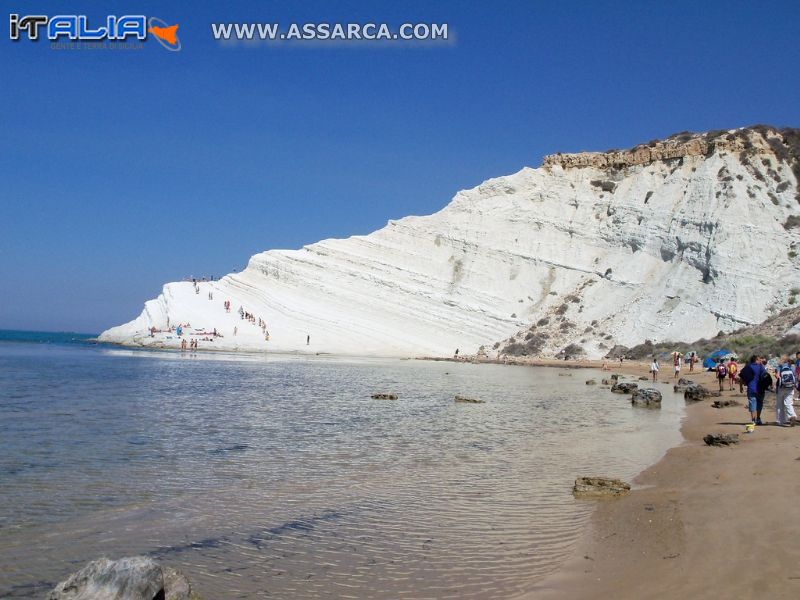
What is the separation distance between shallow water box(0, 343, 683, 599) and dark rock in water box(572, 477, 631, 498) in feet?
0.63

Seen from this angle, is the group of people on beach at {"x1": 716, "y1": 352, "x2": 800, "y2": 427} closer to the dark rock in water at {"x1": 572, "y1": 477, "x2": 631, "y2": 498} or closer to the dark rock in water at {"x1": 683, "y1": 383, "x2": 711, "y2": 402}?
the dark rock in water at {"x1": 572, "y1": 477, "x2": 631, "y2": 498}

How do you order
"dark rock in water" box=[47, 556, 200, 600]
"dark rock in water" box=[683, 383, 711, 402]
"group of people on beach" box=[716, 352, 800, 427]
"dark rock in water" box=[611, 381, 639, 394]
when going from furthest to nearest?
"dark rock in water" box=[611, 381, 639, 394] < "dark rock in water" box=[683, 383, 711, 402] < "group of people on beach" box=[716, 352, 800, 427] < "dark rock in water" box=[47, 556, 200, 600]

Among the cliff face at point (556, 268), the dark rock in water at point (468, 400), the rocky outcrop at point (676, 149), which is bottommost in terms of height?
the dark rock in water at point (468, 400)

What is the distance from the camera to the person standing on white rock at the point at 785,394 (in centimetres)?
1224

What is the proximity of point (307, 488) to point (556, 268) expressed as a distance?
4718 cm

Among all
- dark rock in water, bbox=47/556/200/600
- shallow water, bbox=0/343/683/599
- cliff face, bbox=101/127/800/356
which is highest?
cliff face, bbox=101/127/800/356

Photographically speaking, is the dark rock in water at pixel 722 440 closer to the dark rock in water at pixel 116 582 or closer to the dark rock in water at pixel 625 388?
the dark rock in water at pixel 116 582

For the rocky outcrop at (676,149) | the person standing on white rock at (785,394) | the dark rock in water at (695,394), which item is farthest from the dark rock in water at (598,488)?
the rocky outcrop at (676,149)

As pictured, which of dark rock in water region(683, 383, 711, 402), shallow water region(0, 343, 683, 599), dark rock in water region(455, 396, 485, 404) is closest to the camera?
shallow water region(0, 343, 683, 599)

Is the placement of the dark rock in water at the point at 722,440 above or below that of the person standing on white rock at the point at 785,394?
below

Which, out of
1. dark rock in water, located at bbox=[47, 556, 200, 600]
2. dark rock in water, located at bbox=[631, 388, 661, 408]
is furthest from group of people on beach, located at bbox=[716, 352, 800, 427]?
dark rock in water, located at bbox=[47, 556, 200, 600]

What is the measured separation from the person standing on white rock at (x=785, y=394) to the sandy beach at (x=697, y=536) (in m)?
2.74

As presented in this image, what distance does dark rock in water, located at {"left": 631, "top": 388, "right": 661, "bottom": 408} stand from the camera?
1792cm

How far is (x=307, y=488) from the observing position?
795 centimetres
